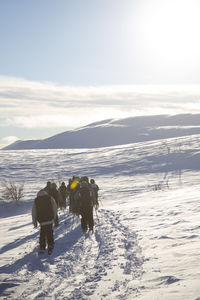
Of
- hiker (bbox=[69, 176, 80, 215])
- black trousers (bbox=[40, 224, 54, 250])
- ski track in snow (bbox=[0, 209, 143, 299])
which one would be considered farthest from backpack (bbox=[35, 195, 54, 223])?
hiker (bbox=[69, 176, 80, 215])

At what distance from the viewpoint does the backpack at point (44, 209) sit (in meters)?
7.46

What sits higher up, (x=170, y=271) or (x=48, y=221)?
(x=48, y=221)

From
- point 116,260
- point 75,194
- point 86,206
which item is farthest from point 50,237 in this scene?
point 75,194

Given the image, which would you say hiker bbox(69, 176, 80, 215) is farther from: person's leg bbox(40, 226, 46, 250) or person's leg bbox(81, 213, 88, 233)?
person's leg bbox(40, 226, 46, 250)

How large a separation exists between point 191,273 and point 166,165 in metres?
30.6

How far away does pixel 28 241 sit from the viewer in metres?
8.67

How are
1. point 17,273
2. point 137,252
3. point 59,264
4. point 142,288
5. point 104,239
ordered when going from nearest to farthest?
point 142,288 → point 17,273 → point 59,264 → point 137,252 → point 104,239

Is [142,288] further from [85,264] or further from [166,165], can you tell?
[166,165]

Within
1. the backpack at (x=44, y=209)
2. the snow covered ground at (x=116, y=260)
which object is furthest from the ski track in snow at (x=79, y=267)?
the backpack at (x=44, y=209)

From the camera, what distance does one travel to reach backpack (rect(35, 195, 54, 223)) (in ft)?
24.5

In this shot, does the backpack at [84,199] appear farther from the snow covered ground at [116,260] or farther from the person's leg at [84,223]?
the snow covered ground at [116,260]

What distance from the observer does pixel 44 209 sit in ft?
24.6

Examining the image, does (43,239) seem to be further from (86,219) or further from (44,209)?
(86,219)

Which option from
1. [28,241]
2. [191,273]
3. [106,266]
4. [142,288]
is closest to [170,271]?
[191,273]
